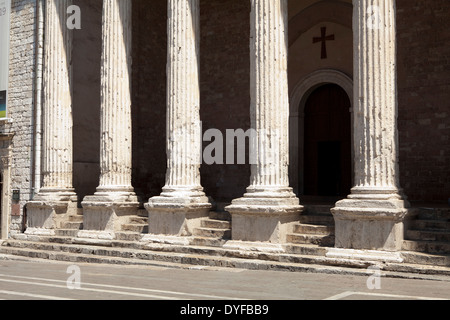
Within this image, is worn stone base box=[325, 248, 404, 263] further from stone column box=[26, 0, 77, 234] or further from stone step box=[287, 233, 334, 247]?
stone column box=[26, 0, 77, 234]

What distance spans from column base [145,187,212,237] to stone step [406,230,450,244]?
4413mm

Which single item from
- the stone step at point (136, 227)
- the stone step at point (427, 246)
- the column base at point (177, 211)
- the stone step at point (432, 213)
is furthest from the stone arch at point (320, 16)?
the stone step at point (427, 246)

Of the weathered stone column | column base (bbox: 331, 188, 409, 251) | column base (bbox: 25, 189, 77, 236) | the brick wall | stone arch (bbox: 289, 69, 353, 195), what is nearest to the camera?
column base (bbox: 331, 188, 409, 251)

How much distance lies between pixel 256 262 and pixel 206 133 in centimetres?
807

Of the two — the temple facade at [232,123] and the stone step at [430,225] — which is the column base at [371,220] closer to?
the temple facade at [232,123]

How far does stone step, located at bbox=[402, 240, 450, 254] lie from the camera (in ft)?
31.3

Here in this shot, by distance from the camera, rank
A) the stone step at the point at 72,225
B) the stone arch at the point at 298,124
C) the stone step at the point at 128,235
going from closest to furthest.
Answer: the stone step at the point at 128,235 < the stone step at the point at 72,225 < the stone arch at the point at 298,124

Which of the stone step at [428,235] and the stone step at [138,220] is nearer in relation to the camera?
the stone step at [428,235]

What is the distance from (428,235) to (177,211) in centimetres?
510

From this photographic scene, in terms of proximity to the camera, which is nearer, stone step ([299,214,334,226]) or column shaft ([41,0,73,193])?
stone step ([299,214,334,226])

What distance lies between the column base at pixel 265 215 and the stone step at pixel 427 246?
7.51ft

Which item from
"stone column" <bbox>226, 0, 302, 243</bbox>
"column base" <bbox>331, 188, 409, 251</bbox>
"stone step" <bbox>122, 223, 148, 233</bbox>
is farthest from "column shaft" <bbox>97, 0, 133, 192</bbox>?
"column base" <bbox>331, 188, 409, 251</bbox>

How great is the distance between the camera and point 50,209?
14609 mm

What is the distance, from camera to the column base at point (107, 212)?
13.5 metres
